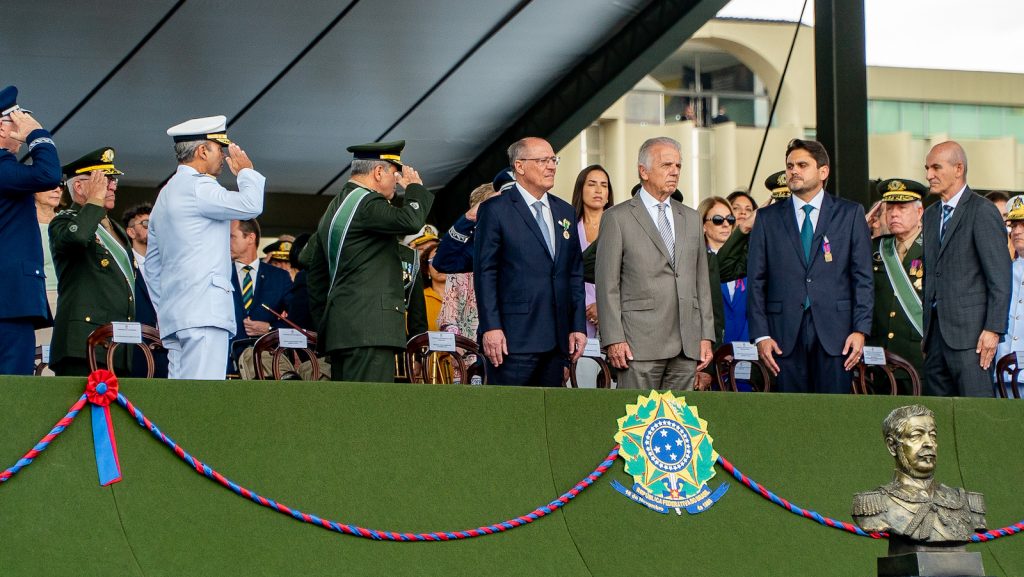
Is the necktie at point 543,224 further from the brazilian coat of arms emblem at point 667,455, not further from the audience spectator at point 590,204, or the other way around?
the audience spectator at point 590,204

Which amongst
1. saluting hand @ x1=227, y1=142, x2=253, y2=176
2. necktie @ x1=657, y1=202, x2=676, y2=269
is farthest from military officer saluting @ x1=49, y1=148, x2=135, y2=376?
necktie @ x1=657, y1=202, x2=676, y2=269

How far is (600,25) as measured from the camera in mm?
10891

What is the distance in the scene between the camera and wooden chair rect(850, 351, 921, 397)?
7504 millimetres

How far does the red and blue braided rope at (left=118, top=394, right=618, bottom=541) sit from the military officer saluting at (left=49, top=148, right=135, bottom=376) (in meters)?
1.55

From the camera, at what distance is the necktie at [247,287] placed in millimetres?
8781

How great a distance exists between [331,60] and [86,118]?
180 cm

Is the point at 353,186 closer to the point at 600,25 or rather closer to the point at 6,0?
the point at 6,0

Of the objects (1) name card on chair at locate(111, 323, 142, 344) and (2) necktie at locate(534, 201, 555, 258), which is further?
(2) necktie at locate(534, 201, 555, 258)

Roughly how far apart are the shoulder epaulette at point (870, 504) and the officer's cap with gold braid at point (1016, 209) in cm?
416

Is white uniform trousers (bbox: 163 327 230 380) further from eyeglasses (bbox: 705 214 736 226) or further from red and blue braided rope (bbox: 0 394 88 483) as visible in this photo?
eyeglasses (bbox: 705 214 736 226)

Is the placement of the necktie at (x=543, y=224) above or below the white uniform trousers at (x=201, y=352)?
above

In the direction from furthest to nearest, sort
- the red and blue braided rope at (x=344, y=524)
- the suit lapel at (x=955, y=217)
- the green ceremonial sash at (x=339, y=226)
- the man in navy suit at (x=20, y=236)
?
the suit lapel at (x=955, y=217) → the green ceremonial sash at (x=339, y=226) → the man in navy suit at (x=20, y=236) → the red and blue braided rope at (x=344, y=524)

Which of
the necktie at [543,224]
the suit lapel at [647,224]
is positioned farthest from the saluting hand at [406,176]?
the suit lapel at [647,224]

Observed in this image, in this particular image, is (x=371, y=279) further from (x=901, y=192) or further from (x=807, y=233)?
(x=901, y=192)
